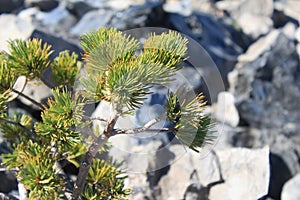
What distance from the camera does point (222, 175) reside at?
3.78 metres

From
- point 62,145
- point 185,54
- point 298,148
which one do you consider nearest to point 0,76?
point 62,145

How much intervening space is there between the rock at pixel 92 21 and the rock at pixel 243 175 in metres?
3.01

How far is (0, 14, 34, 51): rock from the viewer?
4656 millimetres

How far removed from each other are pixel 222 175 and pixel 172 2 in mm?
5976

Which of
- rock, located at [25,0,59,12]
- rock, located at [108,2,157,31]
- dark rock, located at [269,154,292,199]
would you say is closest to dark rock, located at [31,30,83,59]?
rock, located at [108,2,157,31]

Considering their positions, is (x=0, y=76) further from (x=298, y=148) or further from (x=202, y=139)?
(x=298, y=148)

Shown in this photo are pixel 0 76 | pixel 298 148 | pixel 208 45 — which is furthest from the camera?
pixel 208 45

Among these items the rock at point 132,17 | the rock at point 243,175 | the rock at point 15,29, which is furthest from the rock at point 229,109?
the rock at point 15,29

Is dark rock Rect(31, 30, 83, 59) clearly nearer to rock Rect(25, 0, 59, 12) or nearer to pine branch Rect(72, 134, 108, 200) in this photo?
pine branch Rect(72, 134, 108, 200)

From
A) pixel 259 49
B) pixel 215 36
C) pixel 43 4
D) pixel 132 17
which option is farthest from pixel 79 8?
pixel 259 49

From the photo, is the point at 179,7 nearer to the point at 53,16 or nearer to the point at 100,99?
the point at 53,16

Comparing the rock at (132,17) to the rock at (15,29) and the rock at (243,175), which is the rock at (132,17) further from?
the rock at (243,175)

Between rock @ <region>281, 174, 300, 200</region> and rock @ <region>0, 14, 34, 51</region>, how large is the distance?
2707mm

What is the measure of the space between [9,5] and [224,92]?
405 centimetres
